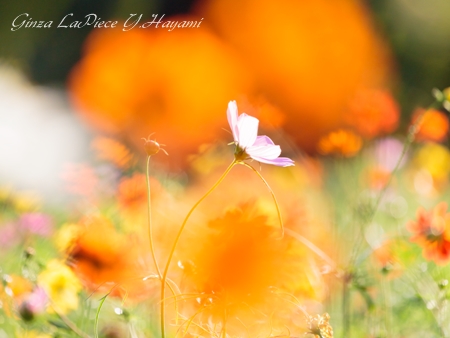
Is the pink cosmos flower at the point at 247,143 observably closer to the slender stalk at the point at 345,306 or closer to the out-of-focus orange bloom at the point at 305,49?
the slender stalk at the point at 345,306

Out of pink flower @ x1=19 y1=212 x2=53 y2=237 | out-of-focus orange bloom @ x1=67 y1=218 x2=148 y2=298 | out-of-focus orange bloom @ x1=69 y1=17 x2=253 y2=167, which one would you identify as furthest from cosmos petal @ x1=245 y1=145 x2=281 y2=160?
out-of-focus orange bloom @ x1=69 y1=17 x2=253 y2=167

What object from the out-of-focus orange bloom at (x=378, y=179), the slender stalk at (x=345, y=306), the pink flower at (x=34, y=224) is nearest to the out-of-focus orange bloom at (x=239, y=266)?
the slender stalk at (x=345, y=306)

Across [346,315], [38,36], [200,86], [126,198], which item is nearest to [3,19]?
[38,36]

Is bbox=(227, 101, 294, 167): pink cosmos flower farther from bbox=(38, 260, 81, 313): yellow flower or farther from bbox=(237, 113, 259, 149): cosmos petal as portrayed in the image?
bbox=(38, 260, 81, 313): yellow flower

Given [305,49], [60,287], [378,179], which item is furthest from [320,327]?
[305,49]

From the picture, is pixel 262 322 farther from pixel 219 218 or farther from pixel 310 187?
pixel 310 187

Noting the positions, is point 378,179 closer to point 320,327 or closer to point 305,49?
point 320,327

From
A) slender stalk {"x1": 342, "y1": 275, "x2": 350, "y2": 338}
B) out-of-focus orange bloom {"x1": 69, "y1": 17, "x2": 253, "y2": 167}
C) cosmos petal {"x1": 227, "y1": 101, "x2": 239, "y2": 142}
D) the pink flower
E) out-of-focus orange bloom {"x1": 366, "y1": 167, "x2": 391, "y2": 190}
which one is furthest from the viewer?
out-of-focus orange bloom {"x1": 69, "y1": 17, "x2": 253, "y2": 167}

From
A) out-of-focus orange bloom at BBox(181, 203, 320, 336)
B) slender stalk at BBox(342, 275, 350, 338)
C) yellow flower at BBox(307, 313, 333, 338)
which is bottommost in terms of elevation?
slender stalk at BBox(342, 275, 350, 338)
